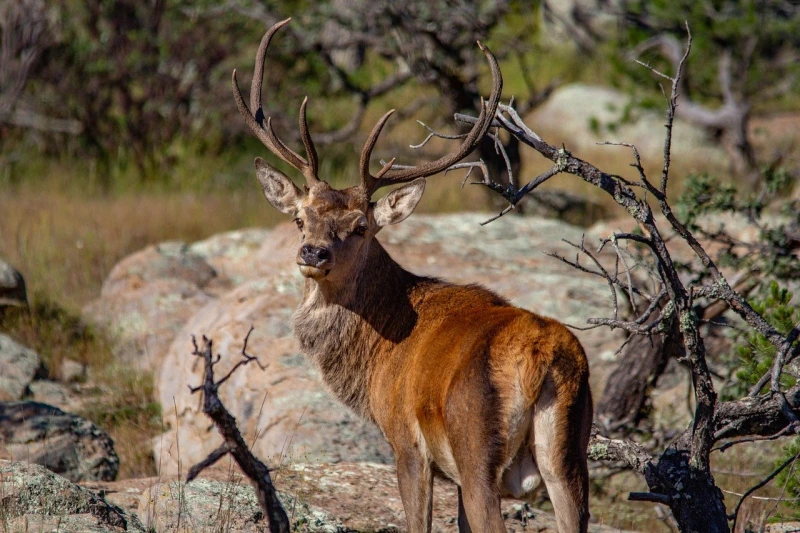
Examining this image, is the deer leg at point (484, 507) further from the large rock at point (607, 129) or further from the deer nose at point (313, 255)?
the large rock at point (607, 129)

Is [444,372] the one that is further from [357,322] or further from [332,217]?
[332,217]

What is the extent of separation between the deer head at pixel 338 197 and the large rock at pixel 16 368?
3.02 meters

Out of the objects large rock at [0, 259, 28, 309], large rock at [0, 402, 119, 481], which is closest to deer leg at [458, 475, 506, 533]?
large rock at [0, 402, 119, 481]

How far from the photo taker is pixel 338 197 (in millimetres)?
5172

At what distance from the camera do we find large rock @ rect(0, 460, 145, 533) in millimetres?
4211

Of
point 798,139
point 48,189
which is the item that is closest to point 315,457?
point 48,189

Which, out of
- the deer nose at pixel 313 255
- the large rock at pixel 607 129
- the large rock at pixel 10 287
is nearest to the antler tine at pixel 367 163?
the deer nose at pixel 313 255

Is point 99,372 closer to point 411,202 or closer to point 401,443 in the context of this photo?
point 411,202

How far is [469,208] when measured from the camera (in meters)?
11.6

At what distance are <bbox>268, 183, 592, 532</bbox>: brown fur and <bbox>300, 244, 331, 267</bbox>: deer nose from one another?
5 centimetres

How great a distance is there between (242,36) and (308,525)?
34.6 ft

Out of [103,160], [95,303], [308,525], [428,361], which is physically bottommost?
[308,525]

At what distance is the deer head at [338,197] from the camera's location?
193 inches

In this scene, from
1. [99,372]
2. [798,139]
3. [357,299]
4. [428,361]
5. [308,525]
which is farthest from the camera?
[798,139]
